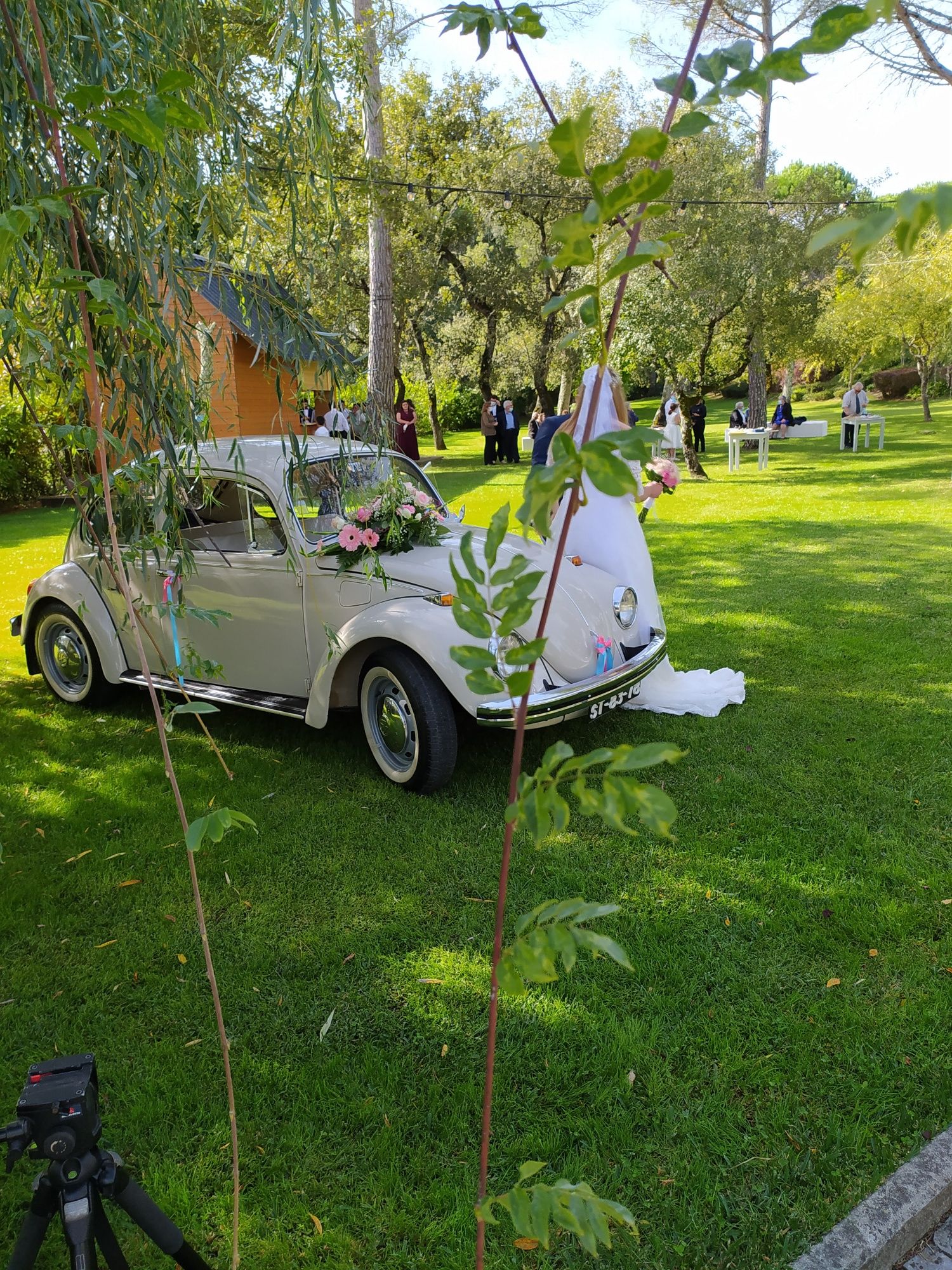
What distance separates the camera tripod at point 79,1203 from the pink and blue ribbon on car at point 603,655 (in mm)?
3583

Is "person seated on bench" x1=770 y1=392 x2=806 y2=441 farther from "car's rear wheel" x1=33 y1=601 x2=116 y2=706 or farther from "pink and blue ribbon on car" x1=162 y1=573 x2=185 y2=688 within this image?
"pink and blue ribbon on car" x1=162 y1=573 x2=185 y2=688

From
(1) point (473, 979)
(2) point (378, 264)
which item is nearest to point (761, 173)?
(2) point (378, 264)

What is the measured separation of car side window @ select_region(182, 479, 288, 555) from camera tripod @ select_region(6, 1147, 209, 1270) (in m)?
3.85

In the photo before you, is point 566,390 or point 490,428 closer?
point 566,390

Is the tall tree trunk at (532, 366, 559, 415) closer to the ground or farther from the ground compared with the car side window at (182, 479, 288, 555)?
farther from the ground

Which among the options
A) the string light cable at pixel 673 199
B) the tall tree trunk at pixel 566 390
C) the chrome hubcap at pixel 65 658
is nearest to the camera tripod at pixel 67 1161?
the chrome hubcap at pixel 65 658

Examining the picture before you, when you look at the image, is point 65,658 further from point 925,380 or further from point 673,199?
point 925,380

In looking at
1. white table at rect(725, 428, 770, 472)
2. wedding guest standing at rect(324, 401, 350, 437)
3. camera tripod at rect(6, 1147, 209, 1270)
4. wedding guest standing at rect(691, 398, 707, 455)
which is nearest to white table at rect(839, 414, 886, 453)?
white table at rect(725, 428, 770, 472)

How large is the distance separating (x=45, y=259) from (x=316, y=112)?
1.18m

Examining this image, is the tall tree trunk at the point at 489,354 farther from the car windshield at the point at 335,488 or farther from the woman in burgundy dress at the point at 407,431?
the car windshield at the point at 335,488

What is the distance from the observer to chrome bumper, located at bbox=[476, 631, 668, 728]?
14.3 ft

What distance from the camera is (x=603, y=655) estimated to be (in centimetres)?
493

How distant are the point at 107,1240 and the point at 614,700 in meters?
3.64

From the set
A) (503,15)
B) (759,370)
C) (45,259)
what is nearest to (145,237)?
(45,259)
